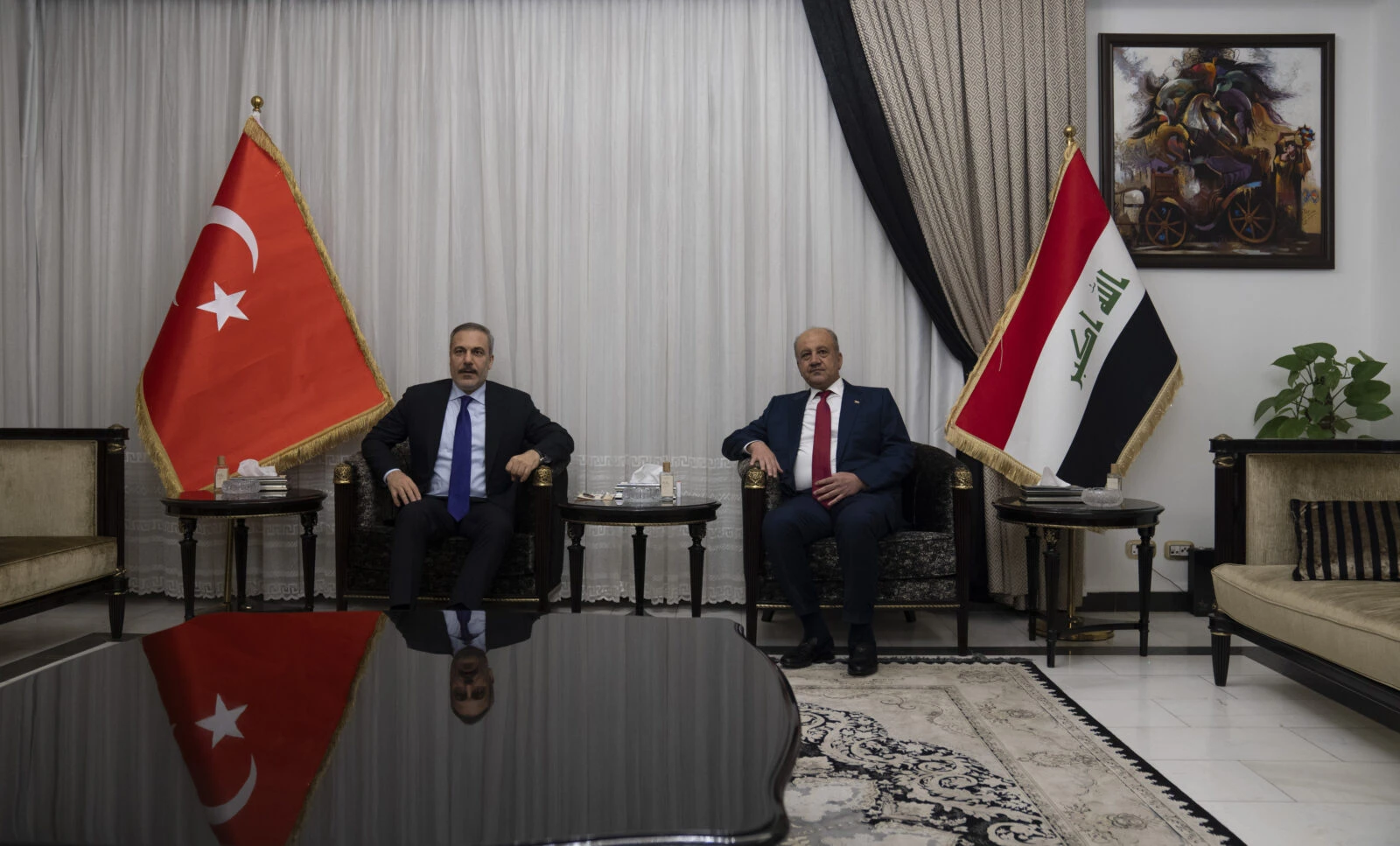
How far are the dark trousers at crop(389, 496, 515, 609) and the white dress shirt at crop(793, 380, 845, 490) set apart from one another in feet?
4.15

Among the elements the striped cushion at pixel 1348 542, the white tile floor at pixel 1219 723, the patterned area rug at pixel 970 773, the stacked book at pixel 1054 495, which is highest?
the stacked book at pixel 1054 495

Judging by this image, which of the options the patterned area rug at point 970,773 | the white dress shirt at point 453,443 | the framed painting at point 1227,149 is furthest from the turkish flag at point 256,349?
the framed painting at point 1227,149

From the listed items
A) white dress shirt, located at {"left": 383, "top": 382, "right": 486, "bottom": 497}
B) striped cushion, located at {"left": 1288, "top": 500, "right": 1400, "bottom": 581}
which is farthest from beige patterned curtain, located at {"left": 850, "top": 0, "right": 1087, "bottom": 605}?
white dress shirt, located at {"left": 383, "top": 382, "right": 486, "bottom": 497}

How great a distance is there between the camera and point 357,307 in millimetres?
5008

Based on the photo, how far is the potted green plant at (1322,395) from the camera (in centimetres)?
445

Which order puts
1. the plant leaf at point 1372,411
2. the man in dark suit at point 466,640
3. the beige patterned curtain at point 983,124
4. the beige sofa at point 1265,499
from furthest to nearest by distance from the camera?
the beige patterned curtain at point 983,124 < the plant leaf at point 1372,411 < the beige sofa at point 1265,499 < the man in dark suit at point 466,640

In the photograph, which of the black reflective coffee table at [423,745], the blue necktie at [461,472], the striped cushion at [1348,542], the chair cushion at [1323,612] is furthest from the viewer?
the blue necktie at [461,472]

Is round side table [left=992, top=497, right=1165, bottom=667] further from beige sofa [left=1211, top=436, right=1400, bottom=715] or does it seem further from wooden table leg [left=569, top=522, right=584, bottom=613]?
wooden table leg [left=569, top=522, right=584, bottom=613]

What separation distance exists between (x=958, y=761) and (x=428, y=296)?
136 inches

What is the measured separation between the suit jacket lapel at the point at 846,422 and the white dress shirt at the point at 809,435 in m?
0.01

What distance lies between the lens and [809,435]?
442 cm

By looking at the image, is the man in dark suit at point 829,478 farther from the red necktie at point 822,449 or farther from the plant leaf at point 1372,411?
the plant leaf at point 1372,411

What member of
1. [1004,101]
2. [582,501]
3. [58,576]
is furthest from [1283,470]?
[58,576]

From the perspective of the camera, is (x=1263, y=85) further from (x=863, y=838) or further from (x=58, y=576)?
(x=58, y=576)
